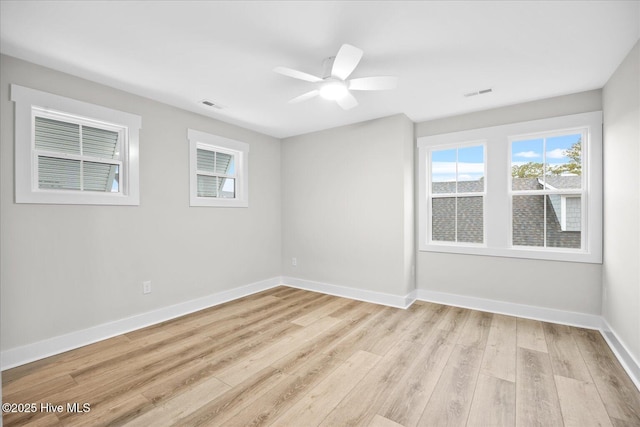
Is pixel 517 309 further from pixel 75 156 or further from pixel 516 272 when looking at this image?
pixel 75 156

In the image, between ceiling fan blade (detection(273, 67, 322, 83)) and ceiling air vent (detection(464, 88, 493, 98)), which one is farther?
ceiling air vent (detection(464, 88, 493, 98))

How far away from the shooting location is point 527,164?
3516 millimetres

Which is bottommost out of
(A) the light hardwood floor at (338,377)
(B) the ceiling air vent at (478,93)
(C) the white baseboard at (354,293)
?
(A) the light hardwood floor at (338,377)

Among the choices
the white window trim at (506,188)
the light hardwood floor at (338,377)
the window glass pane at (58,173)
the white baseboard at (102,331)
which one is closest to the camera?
the light hardwood floor at (338,377)

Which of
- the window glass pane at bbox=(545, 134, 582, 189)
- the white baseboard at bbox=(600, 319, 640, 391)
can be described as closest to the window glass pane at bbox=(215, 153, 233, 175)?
the window glass pane at bbox=(545, 134, 582, 189)

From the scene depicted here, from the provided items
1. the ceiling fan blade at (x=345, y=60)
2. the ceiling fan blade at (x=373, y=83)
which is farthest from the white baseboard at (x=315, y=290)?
the ceiling fan blade at (x=345, y=60)

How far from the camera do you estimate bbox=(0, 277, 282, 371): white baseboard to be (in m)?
2.38

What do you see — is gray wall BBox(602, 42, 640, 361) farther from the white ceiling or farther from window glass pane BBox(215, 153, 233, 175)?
window glass pane BBox(215, 153, 233, 175)

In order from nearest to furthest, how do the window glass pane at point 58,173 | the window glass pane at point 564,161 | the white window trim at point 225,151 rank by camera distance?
the window glass pane at point 58,173, the window glass pane at point 564,161, the white window trim at point 225,151

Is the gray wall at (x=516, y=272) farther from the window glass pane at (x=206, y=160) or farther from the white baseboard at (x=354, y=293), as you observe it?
the window glass pane at (x=206, y=160)

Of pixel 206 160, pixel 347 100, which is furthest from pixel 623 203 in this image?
pixel 206 160

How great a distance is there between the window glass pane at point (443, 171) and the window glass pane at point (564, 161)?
1.03 metres

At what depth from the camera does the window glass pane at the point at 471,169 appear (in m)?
3.79

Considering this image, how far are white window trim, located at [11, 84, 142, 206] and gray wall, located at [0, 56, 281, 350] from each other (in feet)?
0.19
